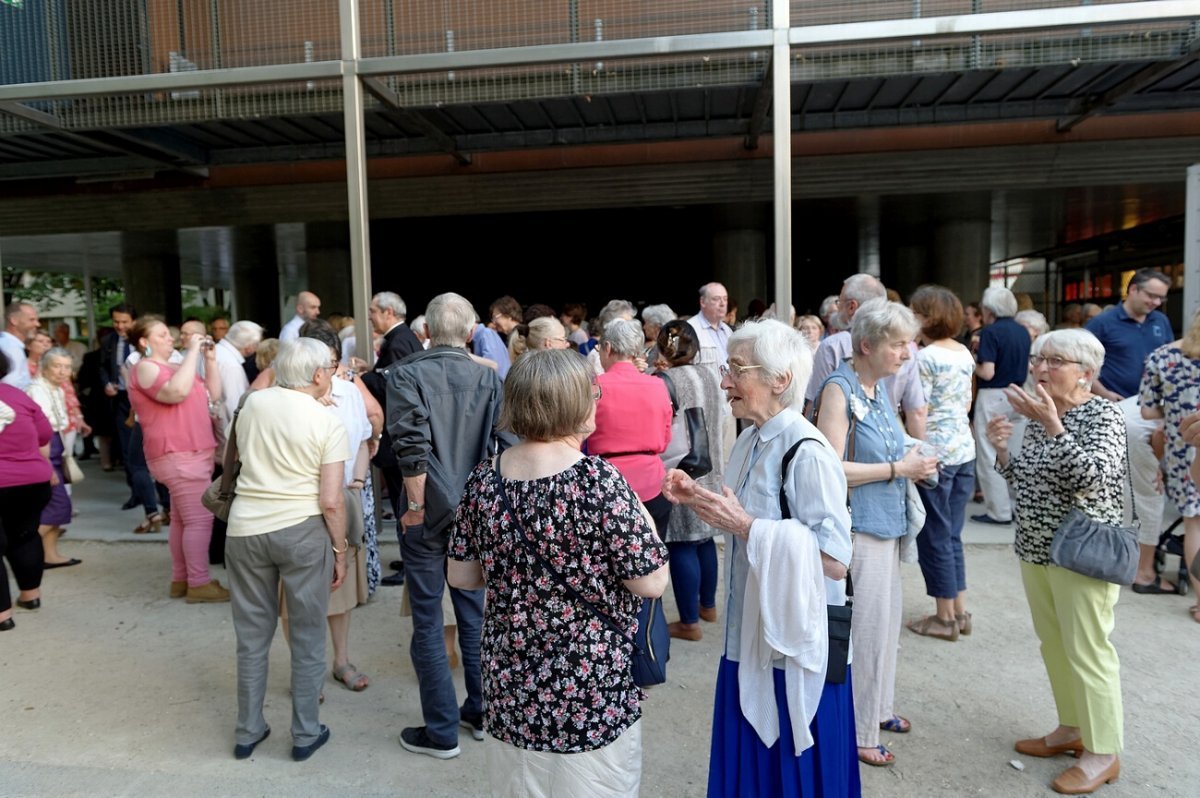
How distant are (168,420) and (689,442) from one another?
10.8ft

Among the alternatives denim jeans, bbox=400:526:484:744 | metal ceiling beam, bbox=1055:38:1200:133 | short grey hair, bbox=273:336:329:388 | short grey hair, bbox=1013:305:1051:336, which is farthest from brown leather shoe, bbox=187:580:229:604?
metal ceiling beam, bbox=1055:38:1200:133

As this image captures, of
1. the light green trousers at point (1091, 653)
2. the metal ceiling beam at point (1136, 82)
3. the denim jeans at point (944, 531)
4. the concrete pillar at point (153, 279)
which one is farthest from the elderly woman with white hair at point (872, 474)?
the concrete pillar at point (153, 279)

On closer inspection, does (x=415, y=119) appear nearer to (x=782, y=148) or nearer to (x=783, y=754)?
(x=782, y=148)

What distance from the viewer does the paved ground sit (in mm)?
3104

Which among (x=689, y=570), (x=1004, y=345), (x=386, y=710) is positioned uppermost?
(x=1004, y=345)

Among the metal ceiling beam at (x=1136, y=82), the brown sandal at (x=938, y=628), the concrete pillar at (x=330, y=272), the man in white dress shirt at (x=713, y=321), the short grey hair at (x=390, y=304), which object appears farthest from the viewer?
the concrete pillar at (x=330, y=272)

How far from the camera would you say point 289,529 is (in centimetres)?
321

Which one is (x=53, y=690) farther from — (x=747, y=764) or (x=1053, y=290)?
(x=1053, y=290)

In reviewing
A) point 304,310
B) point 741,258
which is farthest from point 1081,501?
point 741,258

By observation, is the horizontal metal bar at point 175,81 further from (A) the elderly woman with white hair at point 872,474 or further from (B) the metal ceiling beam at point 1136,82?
(B) the metal ceiling beam at point 1136,82

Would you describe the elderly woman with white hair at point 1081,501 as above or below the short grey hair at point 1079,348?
below

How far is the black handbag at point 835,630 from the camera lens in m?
2.28

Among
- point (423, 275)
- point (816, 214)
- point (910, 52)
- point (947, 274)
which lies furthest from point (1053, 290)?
point (423, 275)

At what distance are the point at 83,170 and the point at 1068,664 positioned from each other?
10.5 metres
